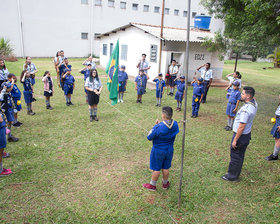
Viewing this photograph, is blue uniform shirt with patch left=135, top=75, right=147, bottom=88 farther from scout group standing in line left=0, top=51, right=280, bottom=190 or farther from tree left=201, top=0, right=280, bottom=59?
tree left=201, top=0, right=280, bottom=59

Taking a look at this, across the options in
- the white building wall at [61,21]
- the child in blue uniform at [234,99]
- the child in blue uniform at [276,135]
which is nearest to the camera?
the child in blue uniform at [276,135]

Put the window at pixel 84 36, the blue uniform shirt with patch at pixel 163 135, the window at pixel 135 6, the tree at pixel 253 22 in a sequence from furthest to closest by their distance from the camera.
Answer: the window at pixel 135 6
the window at pixel 84 36
the tree at pixel 253 22
the blue uniform shirt with patch at pixel 163 135

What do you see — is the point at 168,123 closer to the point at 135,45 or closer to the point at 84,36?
the point at 135,45

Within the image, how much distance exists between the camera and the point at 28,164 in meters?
5.33

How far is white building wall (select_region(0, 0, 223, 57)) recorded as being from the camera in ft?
82.9

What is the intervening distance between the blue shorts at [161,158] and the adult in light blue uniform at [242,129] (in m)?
1.42

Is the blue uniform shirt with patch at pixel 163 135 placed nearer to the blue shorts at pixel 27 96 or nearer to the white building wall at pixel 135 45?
the blue shorts at pixel 27 96

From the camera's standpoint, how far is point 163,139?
4223 mm

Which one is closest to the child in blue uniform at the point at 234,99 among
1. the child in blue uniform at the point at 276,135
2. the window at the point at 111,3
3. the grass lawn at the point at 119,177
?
the grass lawn at the point at 119,177

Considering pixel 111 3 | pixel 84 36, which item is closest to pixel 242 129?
pixel 84 36

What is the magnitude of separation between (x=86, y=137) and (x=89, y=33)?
25.3m

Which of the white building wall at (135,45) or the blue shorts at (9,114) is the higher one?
the white building wall at (135,45)

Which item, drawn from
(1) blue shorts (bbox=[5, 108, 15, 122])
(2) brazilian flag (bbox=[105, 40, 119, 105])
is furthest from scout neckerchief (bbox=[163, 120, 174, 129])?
(1) blue shorts (bbox=[5, 108, 15, 122])

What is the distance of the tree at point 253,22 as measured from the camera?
8.54 meters
